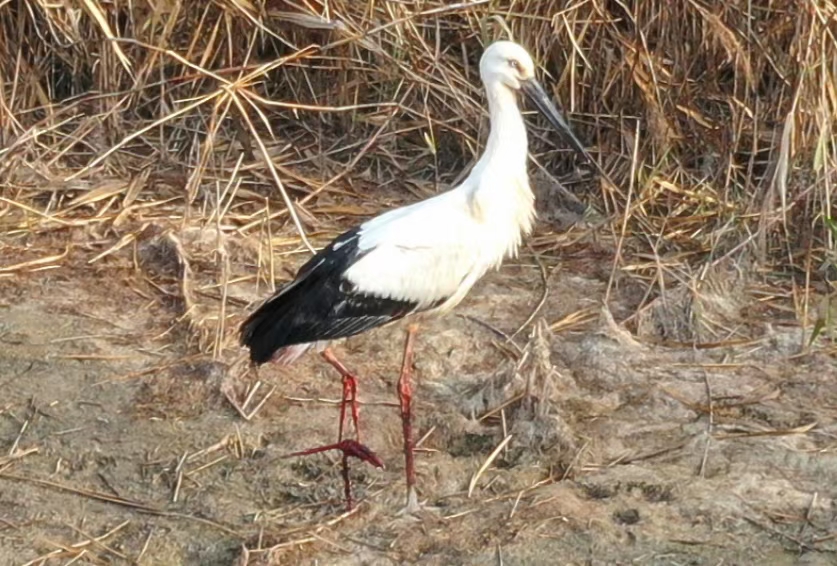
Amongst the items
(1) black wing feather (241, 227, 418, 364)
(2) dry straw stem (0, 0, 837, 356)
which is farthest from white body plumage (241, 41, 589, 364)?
(2) dry straw stem (0, 0, 837, 356)

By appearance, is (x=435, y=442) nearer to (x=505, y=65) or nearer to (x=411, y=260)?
(x=411, y=260)

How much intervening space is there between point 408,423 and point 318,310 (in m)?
0.43

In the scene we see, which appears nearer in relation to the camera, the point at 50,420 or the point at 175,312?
the point at 50,420

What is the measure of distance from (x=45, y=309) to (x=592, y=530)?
2.41m

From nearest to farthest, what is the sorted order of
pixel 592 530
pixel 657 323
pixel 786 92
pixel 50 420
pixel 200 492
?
pixel 592 530 → pixel 200 492 → pixel 50 420 → pixel 657 323 → pixel 786 92

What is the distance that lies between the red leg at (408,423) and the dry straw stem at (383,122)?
3.23ft

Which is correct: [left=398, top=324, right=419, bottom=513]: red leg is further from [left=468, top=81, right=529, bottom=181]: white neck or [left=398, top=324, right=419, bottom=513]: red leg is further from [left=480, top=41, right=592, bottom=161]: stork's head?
[left=480, top=41, right=592, bottom=161]: stork's head

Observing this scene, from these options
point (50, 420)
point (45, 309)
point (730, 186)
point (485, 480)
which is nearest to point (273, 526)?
point (485, 480)

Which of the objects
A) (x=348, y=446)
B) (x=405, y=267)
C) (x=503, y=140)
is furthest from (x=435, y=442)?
(x=503, y=140)

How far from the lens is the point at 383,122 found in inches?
257

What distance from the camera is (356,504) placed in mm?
4348

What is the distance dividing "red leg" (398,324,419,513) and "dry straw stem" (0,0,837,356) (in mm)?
983

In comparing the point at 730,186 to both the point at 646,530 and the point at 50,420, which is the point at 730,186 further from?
the point at 50,420

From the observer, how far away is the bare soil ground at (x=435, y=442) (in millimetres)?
4145
